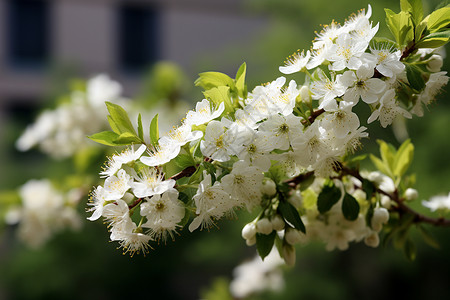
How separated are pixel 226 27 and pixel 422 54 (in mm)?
9111

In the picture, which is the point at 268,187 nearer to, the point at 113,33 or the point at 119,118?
the point at 119,118

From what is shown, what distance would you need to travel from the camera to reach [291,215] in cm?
80

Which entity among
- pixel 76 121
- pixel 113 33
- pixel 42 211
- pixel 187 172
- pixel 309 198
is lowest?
pixel 113 33

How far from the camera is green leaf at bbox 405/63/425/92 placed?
0.72 m

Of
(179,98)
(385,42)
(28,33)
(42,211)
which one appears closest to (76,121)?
(42,211)

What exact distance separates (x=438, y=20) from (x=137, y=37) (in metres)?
8.98

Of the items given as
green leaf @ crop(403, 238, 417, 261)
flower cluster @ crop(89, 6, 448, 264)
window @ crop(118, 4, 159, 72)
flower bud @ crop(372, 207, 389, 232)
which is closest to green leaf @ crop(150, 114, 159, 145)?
flower cluster @ crop(89, 6, 448, 264)

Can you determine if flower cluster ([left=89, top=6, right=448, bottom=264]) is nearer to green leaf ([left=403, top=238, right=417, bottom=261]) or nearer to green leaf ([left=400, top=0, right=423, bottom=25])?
green leaf ([left=400, top=0, right=423, bottom=25])

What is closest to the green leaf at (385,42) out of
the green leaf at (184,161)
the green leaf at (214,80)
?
the green leaf at (214,80)

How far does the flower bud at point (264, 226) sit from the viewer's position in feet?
2.63

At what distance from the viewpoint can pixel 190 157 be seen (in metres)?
0.73

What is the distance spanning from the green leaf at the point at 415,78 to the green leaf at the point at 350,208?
23cm

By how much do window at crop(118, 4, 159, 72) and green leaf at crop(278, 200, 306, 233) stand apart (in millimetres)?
8624

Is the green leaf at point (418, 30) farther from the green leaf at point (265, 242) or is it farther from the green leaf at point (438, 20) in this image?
the green leaf at point (265, 242)
